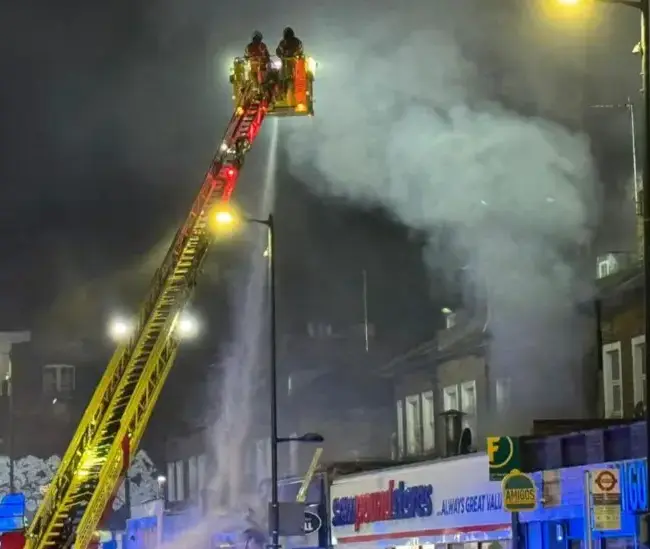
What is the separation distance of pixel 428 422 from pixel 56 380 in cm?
3554

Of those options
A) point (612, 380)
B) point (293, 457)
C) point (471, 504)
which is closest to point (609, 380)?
point (612, 380)

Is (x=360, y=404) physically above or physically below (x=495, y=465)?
above

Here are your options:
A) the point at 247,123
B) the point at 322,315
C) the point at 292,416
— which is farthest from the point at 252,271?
the point at 247,123

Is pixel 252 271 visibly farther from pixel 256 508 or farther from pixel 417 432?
pixel 417 432

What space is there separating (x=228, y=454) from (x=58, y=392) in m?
20.7

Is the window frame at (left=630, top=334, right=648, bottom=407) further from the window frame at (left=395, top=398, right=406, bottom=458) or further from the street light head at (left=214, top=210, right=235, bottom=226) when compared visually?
the window frame at (left=395, top=398, right=406, bottom=458)

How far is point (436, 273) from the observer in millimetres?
34344

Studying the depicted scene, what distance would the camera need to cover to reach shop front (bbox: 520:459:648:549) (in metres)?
17.1

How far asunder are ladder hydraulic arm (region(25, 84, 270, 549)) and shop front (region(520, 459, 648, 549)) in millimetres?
6192

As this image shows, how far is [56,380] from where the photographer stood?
6525 cm

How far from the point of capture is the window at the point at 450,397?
31.2 meters

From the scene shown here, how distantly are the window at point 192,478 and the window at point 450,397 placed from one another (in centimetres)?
2009

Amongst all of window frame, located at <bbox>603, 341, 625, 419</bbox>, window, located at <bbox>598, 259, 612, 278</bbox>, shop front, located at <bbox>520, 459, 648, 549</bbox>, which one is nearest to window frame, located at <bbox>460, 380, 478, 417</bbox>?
window frame, located at <bbox>603, 341, 625, 419</bbox>

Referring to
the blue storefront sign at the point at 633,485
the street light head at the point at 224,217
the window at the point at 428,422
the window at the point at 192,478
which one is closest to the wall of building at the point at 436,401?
the window at the point at 428,422
